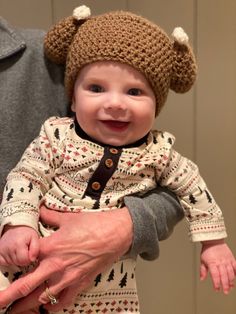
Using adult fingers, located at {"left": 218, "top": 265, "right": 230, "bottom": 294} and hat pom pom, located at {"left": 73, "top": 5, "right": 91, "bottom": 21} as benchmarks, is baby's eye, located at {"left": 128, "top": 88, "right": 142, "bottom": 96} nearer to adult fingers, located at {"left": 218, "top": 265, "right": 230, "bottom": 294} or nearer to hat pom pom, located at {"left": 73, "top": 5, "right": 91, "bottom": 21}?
hat pom pom, located at {"left": 73, "top": 5, "right": 91, "bottom": 21}

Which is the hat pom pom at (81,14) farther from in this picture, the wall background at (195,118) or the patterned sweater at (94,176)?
the wall background at (195,118)

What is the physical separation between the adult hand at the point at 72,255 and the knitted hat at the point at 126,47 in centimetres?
26

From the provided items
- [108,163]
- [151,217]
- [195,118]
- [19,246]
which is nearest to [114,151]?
[108,163]

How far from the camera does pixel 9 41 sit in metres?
1.00

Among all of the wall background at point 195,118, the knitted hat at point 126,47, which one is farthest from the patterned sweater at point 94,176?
the wall background at point 195,118

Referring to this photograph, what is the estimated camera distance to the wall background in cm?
139

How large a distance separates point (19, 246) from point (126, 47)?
0.39m

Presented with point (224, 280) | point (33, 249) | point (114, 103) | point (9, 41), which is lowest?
point (224, 280)

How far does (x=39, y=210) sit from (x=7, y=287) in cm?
15

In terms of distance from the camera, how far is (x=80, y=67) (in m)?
0.90

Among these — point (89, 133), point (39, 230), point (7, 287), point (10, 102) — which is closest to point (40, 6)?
point (10, 102)

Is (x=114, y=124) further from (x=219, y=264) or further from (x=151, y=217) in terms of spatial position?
(x=219, y=264)

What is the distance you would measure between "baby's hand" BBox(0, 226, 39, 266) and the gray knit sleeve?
18 cm

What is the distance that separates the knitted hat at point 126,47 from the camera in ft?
2.85
